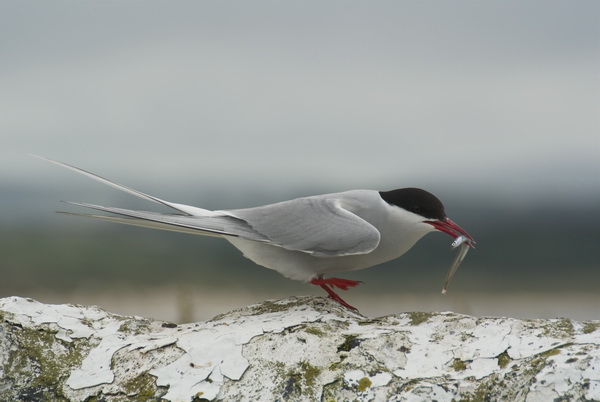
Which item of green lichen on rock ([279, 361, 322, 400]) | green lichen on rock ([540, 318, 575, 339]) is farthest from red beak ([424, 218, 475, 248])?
green lichen on rock ([279, 361, 322, 400])

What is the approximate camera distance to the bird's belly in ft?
17.6

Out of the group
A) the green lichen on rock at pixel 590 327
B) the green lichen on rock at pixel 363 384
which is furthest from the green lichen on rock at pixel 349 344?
the green lichen on rock at pixel 590 327

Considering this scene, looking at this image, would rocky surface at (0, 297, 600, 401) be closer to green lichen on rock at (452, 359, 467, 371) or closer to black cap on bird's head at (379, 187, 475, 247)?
green lichen on rock at (452, 359, 467, 371)

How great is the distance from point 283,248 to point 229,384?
1.89 m

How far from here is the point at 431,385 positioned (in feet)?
10.7

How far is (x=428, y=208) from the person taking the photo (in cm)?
541

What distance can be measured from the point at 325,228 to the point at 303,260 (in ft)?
1.15

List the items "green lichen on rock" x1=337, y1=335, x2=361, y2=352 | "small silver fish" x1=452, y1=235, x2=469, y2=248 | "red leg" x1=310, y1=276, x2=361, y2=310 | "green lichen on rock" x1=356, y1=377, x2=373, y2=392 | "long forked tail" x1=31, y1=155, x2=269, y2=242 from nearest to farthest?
1. "green lichen on rock" x1=356, y1=377, x2=373, y2=392
2. "green lichen on rock" x1=337, y1=335, x2=361, y2=352
3. "long forked tail" x1=31, y1=155, x2=269, y2=242
4. "small silver fish" x1=452, y1=235, x2=469, y2=248
5. "red leg" x1=310, y1=276, x2=361, y2=310

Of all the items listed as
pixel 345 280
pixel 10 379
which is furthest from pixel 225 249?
pixel 10 379

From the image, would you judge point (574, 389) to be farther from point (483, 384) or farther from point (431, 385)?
point (431, 385)

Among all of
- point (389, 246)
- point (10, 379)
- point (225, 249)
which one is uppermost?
point (389, 246)

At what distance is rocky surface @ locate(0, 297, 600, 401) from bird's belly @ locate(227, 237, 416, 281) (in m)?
0.90

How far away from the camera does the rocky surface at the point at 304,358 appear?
324cm

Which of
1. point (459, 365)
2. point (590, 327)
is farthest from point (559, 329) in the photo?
point (459, 365)
